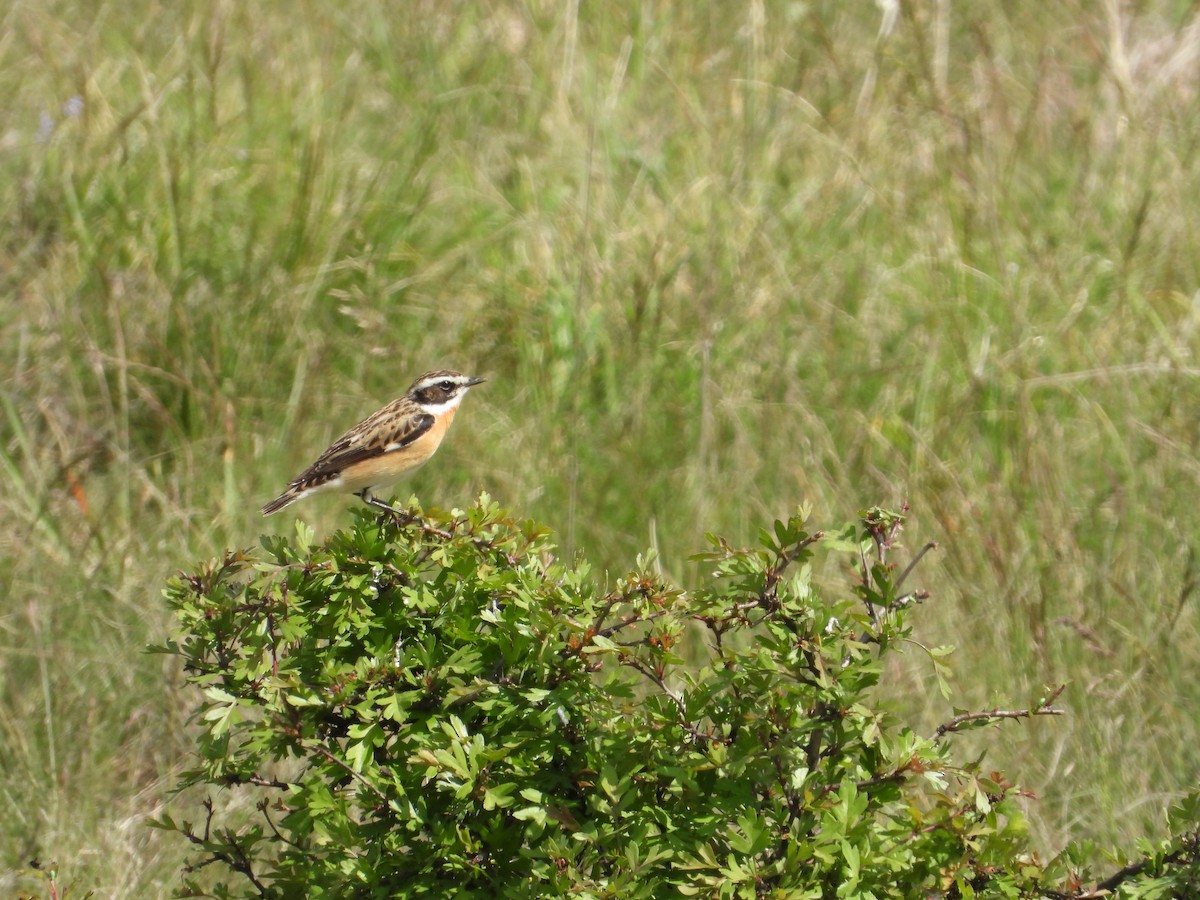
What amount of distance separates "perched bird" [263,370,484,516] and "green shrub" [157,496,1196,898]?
2.07m

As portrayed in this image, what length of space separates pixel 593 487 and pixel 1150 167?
9.39 ft

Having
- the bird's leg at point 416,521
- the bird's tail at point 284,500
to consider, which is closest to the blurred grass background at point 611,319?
the bird's tail at point 284,500

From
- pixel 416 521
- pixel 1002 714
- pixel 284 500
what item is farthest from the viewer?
pixel 284 500

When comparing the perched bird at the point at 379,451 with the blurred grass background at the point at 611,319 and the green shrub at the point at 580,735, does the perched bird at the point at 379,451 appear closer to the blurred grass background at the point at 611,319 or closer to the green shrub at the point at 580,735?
the blurred grass background at the point at 611,319

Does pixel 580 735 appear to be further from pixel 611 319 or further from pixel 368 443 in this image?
pixel 611 319

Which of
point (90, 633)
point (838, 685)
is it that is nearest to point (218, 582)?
point (838, 685)

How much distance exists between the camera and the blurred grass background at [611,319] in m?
4.73

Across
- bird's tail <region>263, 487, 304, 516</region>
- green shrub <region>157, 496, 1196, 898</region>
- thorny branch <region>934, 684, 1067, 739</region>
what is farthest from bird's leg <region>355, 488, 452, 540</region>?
bird's tail <region>263, 487, 304, 516</region>

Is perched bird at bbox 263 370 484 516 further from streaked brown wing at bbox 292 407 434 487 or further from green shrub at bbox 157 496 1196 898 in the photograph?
green shrub at bbox 157 496 1196 898

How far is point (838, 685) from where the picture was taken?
8.68 ft

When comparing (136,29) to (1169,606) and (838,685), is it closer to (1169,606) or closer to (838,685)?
(1169,606)

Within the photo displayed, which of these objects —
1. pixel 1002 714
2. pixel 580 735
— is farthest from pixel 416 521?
pixel 1002 714

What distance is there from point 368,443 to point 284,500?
34 cm

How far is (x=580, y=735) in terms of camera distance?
2854 millimetres
